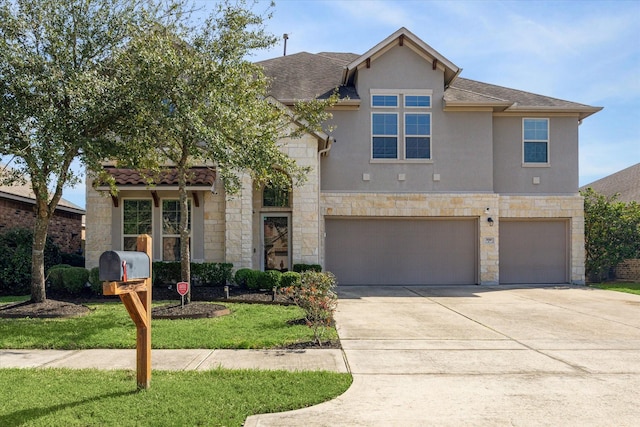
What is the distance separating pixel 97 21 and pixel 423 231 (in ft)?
40.4

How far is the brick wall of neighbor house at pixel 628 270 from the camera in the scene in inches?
798

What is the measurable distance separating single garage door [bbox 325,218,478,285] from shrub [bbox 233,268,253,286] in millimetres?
4389

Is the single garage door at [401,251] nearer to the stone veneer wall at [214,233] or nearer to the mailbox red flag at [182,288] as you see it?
the stone veneer wall at [214,233]

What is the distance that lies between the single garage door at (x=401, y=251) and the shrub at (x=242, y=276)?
14.4 ft

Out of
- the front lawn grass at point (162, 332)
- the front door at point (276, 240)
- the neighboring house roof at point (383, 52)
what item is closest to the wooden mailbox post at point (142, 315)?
the front lawn grass at point (162, 332)

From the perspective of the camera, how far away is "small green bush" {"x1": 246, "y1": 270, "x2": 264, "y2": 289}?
550 inches

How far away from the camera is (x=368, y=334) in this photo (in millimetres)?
9141

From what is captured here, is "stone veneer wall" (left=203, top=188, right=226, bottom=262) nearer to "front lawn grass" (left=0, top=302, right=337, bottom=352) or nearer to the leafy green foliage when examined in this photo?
"front lawn grass" (left=0, top=302, right=337, bottom=352)

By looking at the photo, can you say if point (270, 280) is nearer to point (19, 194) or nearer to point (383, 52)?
point (383, 52)

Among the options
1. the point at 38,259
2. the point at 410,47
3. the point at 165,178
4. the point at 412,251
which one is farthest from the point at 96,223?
the point at 410,47

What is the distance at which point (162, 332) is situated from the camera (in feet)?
29.0

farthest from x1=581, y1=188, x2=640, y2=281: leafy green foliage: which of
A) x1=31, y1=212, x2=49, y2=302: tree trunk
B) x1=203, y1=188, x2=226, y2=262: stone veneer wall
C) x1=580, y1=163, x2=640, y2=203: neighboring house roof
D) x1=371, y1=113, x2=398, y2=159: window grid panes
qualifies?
x1=31, y1=212, x2=49, y2=302: tree trunk

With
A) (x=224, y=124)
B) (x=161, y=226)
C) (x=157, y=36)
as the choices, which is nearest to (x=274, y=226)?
(x=161, y=226)

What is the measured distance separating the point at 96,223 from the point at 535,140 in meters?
15.3
